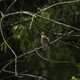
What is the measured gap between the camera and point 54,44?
123 cm

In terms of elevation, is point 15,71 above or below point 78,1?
below

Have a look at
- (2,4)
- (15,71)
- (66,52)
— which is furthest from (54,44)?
(2,4)

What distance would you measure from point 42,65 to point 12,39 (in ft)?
0.79

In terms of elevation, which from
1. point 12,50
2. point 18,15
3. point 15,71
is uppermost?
point 18,15

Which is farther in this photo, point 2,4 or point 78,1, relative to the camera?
point 2,4

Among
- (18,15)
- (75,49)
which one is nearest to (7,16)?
(18,15)

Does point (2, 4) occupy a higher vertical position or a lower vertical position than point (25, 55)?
higher

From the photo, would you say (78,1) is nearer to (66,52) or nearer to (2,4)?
(66,52)

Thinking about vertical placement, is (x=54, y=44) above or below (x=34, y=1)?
below

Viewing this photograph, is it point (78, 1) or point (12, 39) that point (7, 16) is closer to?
point (12, 39)

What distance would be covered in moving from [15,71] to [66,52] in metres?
0.33

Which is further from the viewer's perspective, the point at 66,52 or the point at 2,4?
the point at 2,4

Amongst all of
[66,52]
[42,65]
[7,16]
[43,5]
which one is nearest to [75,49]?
[66,52]

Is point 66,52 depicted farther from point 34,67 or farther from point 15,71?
point 15,71
